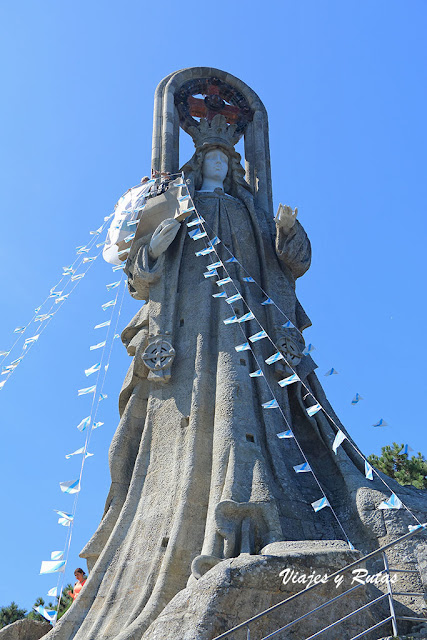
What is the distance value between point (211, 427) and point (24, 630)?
3.85 meters

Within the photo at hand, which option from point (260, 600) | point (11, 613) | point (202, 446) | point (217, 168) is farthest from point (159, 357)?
point (11, 613)

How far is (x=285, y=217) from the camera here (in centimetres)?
1350

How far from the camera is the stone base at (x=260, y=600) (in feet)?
24.7

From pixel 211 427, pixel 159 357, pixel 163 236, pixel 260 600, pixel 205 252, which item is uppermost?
pixel 163 236

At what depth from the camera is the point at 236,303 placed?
42.1 ft

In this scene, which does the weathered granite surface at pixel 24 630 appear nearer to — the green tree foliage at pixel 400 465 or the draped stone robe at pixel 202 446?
the draped stone robe at pixel 202 446

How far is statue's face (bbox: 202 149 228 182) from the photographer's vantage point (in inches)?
610

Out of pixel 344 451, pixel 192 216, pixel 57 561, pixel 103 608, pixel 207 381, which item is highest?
pixel 192 216

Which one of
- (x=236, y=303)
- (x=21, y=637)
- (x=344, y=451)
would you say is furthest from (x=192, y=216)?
(x=21, y=637)

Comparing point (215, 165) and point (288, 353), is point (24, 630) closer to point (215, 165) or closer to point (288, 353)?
point (288, 353)

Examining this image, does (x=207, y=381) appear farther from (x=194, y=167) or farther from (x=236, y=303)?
(x=194, y=167)

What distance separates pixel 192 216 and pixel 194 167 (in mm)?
1677

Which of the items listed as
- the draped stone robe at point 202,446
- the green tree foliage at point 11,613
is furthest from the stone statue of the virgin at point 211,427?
the green tree foliage at point 11,613

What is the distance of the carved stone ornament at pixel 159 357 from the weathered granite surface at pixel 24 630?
3.97 metres
